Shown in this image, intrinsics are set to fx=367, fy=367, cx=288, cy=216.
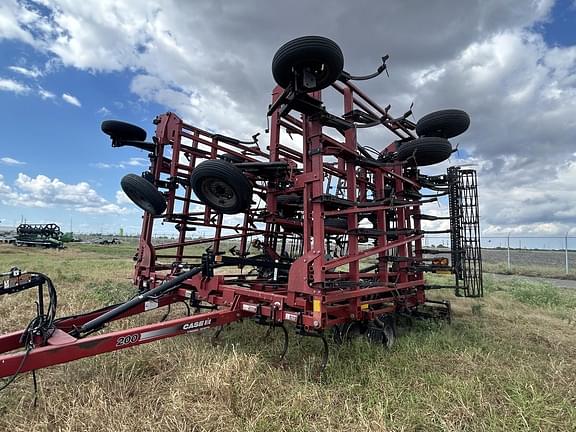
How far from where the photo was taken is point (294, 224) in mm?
5895

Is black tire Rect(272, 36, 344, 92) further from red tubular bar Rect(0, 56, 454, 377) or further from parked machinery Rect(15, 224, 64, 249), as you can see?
parked machinery Rect(15, 224, 64, 249)

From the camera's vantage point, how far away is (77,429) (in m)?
2.72

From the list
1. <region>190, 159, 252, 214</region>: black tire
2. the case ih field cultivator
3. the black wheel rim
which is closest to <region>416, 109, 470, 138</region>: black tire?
the case ih field cultivator

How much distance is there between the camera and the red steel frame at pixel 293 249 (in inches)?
137

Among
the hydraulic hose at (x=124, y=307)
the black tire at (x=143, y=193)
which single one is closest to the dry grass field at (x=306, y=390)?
the hydraulic hose at (x=124, y=307)

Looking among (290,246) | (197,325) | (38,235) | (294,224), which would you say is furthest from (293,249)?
(38,235)

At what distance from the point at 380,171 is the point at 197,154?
3129mm

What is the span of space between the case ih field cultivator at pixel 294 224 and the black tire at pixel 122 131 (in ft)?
0.06

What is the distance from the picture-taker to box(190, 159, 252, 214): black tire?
452 centimetres

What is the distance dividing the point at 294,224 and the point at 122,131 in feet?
11.1

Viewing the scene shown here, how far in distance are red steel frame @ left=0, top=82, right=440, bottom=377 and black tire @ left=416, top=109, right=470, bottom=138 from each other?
40 cm

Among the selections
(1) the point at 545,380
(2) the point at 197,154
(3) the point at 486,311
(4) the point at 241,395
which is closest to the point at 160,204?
(2) the point at 197,154

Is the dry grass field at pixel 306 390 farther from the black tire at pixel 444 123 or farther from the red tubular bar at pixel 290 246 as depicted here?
the black tire at pixel 444 123

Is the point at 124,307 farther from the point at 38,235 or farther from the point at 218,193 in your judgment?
the point at 38,235
